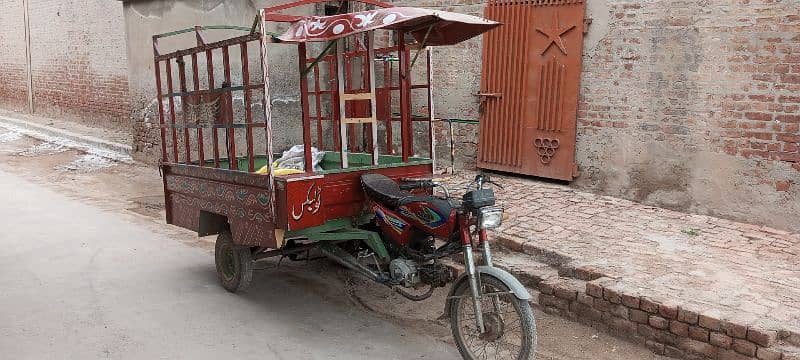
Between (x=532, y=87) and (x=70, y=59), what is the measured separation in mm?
12709

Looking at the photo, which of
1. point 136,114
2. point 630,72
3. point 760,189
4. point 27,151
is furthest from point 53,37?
point 760,189

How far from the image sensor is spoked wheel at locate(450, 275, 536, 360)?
3.59m

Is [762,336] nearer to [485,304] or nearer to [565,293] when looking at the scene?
[565,293]

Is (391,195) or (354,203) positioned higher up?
(391,195)

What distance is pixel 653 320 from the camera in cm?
418

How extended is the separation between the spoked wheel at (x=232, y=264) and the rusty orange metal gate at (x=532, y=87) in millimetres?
4149

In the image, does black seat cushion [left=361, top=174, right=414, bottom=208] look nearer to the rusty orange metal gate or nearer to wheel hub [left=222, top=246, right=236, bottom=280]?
wheel hub [left=222, top=246, right=236, bottom=280]

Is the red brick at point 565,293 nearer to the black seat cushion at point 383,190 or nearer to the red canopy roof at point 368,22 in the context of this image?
the black seat cushion at point 383,190

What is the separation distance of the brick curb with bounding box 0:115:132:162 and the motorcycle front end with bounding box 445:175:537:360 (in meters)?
9.23

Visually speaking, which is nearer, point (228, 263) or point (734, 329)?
point (734, 329)

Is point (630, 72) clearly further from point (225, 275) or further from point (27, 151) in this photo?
point (27, 151)

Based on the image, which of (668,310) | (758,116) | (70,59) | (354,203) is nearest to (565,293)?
(668,310)

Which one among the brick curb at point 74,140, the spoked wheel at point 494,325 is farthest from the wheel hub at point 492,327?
the brick curb at point 74,140

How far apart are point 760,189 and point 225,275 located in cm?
507
